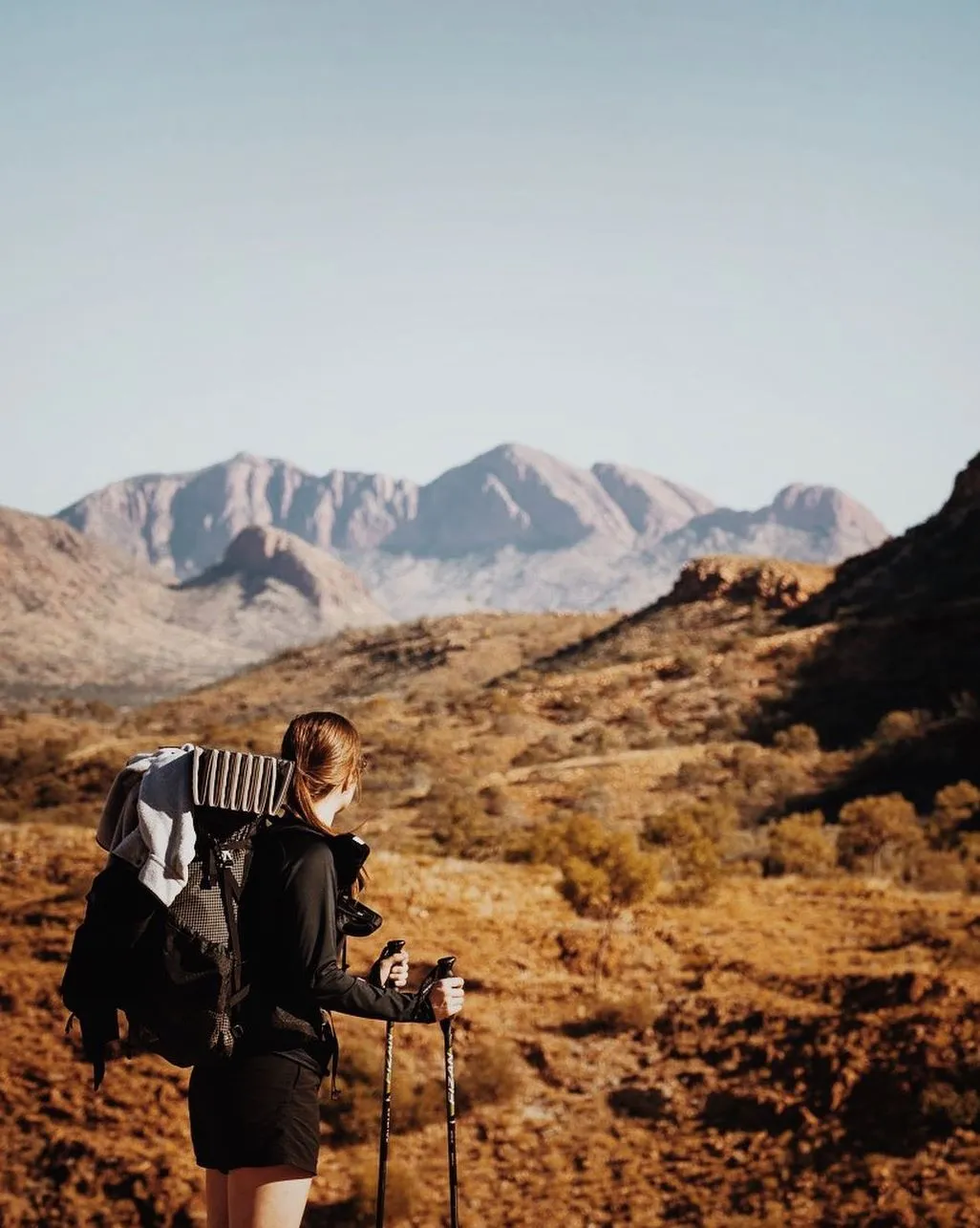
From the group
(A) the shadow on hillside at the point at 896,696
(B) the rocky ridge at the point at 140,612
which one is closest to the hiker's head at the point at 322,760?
(A) the shadow on hillside at the point at 896,696

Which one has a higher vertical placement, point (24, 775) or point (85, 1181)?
point (24, 775)

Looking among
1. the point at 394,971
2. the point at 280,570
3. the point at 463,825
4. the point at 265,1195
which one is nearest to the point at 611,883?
the point at 463,825

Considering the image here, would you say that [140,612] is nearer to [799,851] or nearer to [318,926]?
[799,851]

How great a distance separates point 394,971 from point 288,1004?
1.62 feet

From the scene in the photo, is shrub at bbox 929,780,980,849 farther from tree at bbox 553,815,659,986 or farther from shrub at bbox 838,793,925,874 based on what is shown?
tree at bbox 553,815,659,986

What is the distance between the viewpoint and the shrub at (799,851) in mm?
19797

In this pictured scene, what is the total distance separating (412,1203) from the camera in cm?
883

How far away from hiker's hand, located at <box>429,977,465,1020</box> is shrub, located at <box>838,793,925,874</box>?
18266mm

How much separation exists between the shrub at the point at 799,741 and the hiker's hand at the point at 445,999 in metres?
28.9

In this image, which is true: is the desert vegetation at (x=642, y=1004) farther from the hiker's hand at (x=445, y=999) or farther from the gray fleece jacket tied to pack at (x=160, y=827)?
the gray fleece jacket tied to pack at (x=160, y=827)

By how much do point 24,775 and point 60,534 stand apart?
98.4 meters

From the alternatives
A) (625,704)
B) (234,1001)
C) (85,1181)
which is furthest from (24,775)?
(234,1001)

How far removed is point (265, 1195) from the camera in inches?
117

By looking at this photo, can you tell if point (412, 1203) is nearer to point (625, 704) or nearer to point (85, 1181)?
point (85, 1181)
